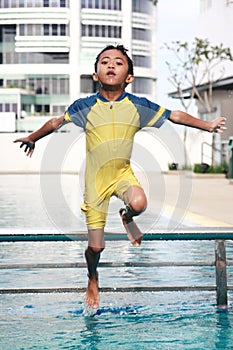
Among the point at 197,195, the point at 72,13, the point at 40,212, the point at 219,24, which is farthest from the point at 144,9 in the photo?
the point at 40,212

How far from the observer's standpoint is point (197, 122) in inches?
202

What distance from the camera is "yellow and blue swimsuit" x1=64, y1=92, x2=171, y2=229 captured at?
17.0 feet

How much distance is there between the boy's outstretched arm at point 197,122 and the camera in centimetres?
512

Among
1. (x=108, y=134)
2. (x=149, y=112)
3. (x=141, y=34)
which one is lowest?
(x=108, y=134)

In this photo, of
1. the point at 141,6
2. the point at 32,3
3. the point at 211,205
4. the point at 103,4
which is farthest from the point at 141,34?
the point at 211,205

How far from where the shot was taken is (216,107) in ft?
132

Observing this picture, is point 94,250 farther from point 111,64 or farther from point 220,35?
point 220,35

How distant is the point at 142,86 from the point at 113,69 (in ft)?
234

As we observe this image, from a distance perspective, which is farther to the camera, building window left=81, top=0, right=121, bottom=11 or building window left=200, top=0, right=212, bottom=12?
building window left=81, top=0, right=121, bottom=11

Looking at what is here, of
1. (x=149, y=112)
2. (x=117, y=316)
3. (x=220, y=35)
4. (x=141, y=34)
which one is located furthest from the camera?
(x=141, y=34)

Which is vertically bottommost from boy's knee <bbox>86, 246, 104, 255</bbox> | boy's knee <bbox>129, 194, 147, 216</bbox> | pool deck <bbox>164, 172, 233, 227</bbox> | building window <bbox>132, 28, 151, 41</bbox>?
pool deck <bbox>164, 172, 233, 227</bbox>

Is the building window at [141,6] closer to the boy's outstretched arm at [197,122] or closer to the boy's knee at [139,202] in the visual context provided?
the boy's outstretched arm at [197,122]

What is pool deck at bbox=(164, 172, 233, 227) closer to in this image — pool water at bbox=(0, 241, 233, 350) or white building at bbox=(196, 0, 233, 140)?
pool water at bbox=(0, 241, 233, 350)

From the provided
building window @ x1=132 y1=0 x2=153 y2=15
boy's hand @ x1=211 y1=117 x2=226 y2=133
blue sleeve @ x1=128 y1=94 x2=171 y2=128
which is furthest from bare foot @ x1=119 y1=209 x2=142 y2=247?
building window @ x1=132 y1=0 x2=153 y2=15
